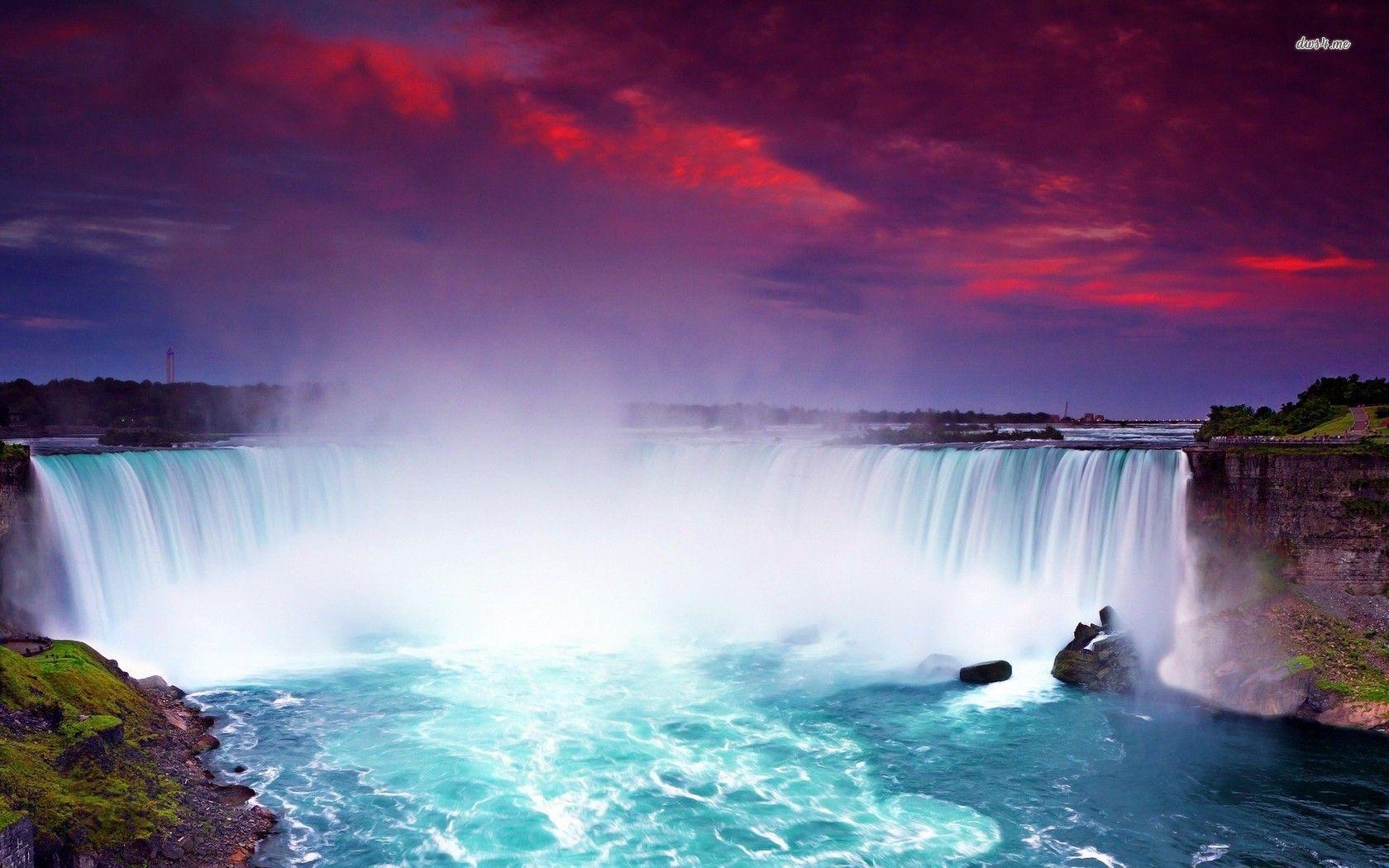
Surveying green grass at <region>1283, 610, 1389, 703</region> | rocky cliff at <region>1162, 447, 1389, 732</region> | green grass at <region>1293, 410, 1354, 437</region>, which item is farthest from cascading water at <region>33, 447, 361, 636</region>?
green grass at <region>1293, 410, 1354, 437</region>

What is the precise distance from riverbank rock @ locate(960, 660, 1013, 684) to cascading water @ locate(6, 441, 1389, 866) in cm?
57

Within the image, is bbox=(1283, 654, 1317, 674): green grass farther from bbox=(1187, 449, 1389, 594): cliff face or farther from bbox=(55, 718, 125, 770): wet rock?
bbox=(55, 718, 125, 770): wet rock

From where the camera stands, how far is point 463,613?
2647 cm

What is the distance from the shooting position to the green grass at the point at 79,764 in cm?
986

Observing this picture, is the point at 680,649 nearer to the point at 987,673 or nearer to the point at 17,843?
the point at 987,673

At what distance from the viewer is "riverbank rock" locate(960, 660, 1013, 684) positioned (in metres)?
19.8

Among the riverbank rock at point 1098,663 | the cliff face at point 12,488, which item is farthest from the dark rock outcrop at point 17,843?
the riverbank rock at point 1098,663

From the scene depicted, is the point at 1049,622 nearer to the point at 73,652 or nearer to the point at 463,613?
the point at 463,613

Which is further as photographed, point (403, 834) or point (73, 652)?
point (73, 652)

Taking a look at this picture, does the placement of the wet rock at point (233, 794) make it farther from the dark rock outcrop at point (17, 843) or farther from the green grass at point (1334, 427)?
the green grass at point (1334, 427)

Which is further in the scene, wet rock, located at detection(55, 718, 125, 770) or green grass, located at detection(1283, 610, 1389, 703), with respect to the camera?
green grass, located at detection(1283, 610, 1389, 703)

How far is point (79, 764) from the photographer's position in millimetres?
11273

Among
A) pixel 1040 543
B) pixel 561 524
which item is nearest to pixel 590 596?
pixel 561 524

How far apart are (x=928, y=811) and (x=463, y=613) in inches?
674
